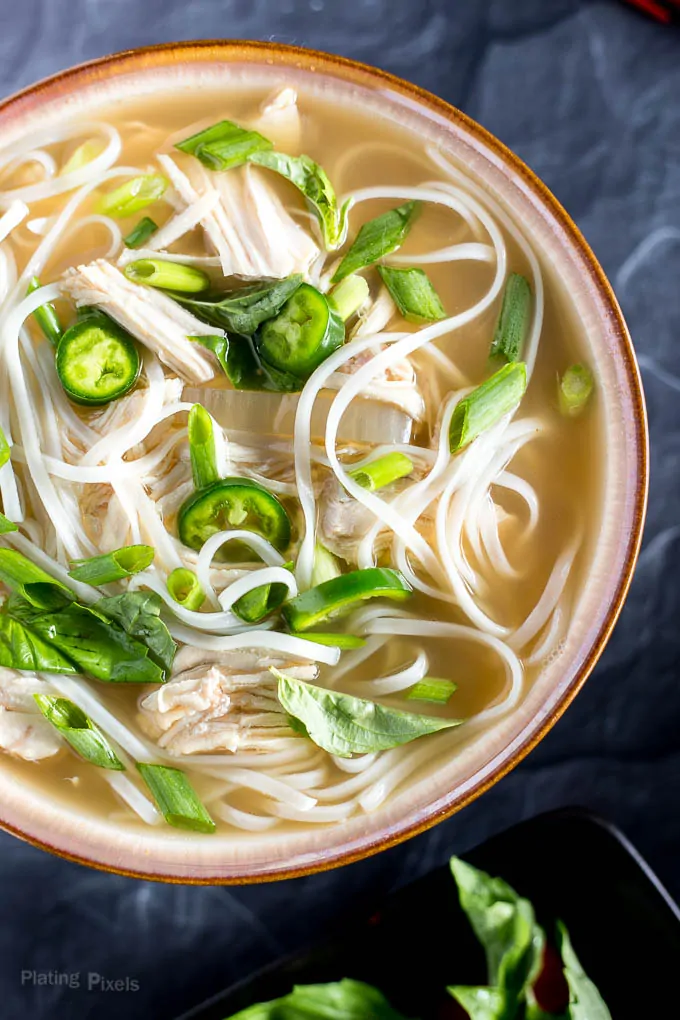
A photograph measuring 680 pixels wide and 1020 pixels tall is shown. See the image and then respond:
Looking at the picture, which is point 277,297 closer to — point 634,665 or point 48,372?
point 48,372

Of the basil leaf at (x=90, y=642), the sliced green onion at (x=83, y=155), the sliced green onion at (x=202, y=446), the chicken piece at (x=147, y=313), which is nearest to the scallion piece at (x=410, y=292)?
the chicken piece at (x=147, y=313)

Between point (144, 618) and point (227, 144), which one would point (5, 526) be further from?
point (227, 144)

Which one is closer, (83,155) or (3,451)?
(3,451)

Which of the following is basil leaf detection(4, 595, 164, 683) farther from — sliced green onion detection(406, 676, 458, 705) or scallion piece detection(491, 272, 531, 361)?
scallion piece detection(491, 272, 531, 361)

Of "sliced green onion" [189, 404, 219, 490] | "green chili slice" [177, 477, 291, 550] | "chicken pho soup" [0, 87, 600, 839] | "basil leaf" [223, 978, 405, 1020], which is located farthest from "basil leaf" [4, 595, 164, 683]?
"basil leaf" [223, 978, 405, 1020]

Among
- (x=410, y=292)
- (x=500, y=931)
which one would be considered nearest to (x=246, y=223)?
(x=410, y=292)

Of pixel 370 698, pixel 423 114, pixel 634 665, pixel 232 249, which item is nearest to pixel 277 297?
pixel 232 249

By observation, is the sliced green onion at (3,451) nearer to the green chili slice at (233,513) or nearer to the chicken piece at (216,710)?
the green chili slice at (233,513)
